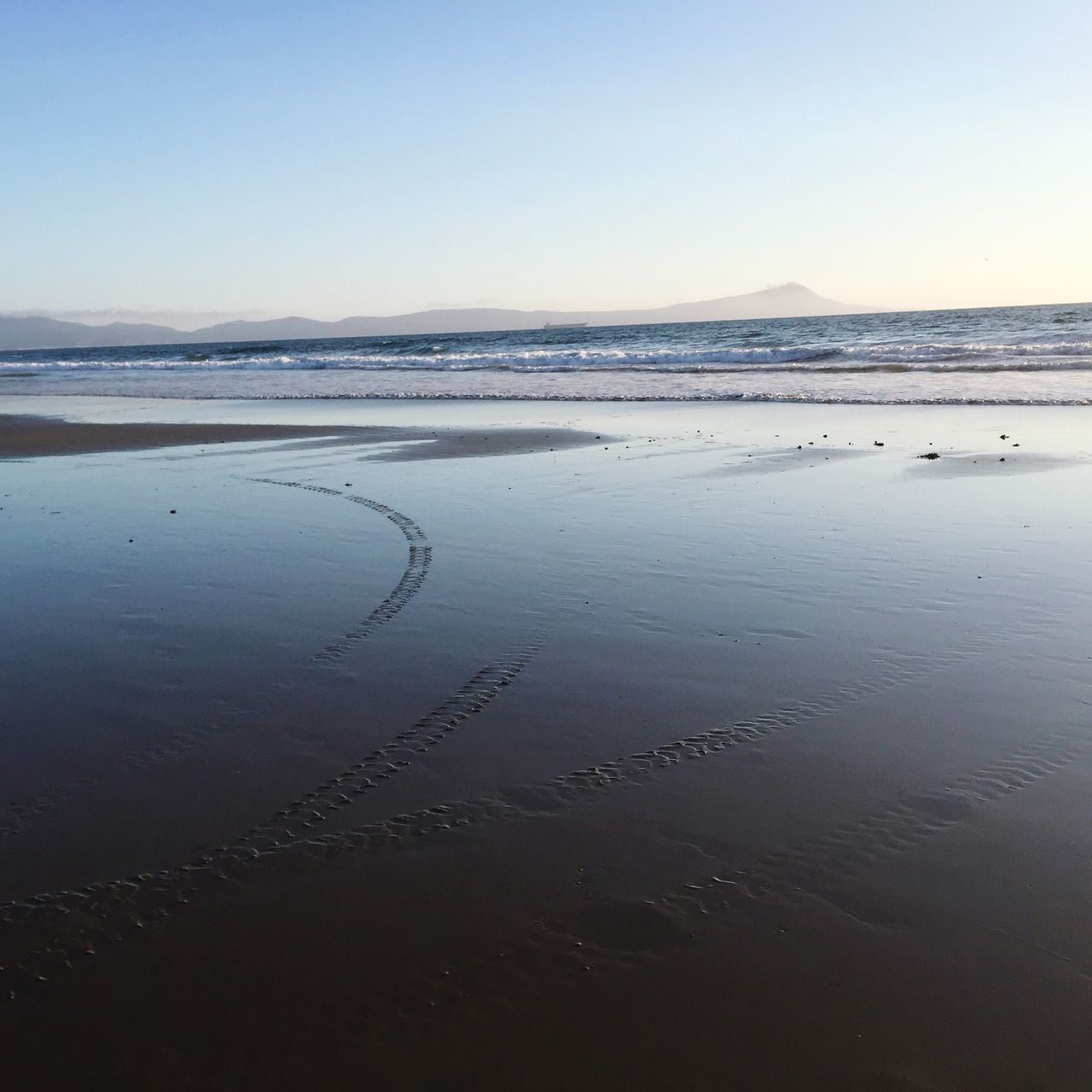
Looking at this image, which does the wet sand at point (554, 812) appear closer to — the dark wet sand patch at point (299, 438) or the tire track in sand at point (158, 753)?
the tire track in sand at point (158, 753)

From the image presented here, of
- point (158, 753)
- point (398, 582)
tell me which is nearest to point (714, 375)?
point (398, 582)

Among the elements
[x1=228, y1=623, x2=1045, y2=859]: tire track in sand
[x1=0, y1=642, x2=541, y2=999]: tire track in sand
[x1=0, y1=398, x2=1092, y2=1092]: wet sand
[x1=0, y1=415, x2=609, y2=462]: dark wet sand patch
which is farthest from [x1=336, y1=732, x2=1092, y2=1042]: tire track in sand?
[x1=0, y1=415, x2=609, y2=462]: dark wet sand patch

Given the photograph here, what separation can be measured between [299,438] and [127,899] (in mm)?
15088

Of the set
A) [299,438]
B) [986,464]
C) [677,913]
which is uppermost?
[299,438]

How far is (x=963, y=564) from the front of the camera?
24.2ft

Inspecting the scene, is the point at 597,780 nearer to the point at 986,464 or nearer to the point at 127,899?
the point at 127,899

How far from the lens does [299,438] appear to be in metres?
17.7

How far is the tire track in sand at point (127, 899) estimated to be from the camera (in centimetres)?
295

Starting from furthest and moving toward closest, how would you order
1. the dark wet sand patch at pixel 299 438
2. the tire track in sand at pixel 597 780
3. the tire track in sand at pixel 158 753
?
1. the dark wet sand patch at pixel 299 438
2. the tire track in sand at pixel 158 753
3. the tire track in sand at pixel 597 780

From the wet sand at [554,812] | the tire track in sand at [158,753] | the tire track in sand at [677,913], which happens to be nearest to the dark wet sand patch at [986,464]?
the wet sand at [554,812]

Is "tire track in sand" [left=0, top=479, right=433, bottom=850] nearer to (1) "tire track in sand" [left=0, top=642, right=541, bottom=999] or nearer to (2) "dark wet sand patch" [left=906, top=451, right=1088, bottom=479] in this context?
(1) "tire track in sand" [left=0, top=642, right=541, bottom=999]

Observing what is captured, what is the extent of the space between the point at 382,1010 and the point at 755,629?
12.4 feet

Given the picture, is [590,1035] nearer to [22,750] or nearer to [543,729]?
[543,729]

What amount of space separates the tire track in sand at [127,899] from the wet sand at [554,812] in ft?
0.05
